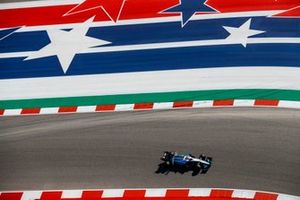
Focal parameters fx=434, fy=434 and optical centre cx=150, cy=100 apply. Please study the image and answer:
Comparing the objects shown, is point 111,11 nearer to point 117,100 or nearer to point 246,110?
point 117,100

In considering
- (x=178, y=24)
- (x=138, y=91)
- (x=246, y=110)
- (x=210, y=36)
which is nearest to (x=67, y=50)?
Result: (x=138, y=91)

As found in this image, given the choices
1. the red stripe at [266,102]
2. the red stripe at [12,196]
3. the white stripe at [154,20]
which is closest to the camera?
the red stripe at [12,196]

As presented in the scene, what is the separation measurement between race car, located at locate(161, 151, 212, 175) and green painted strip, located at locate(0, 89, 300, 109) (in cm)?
70

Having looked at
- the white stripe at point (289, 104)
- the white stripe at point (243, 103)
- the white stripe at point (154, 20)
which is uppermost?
the white stripe at point (154, 20)

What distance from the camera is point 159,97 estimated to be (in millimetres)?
5105

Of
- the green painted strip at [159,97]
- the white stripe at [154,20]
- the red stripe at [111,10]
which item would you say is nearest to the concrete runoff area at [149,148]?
the green painted strip at [159,97]

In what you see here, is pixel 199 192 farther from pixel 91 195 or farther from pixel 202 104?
pixel 91 195

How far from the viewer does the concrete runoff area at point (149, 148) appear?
15.3 ft

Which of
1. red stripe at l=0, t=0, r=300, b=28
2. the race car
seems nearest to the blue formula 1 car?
the race car

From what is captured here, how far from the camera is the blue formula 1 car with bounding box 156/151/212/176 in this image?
185 inches

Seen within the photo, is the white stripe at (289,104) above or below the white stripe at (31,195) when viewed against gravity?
above

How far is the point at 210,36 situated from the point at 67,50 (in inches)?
71.2

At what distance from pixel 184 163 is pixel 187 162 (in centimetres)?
3

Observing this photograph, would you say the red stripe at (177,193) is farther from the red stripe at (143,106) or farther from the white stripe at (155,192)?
the red stripe at (143,106)
